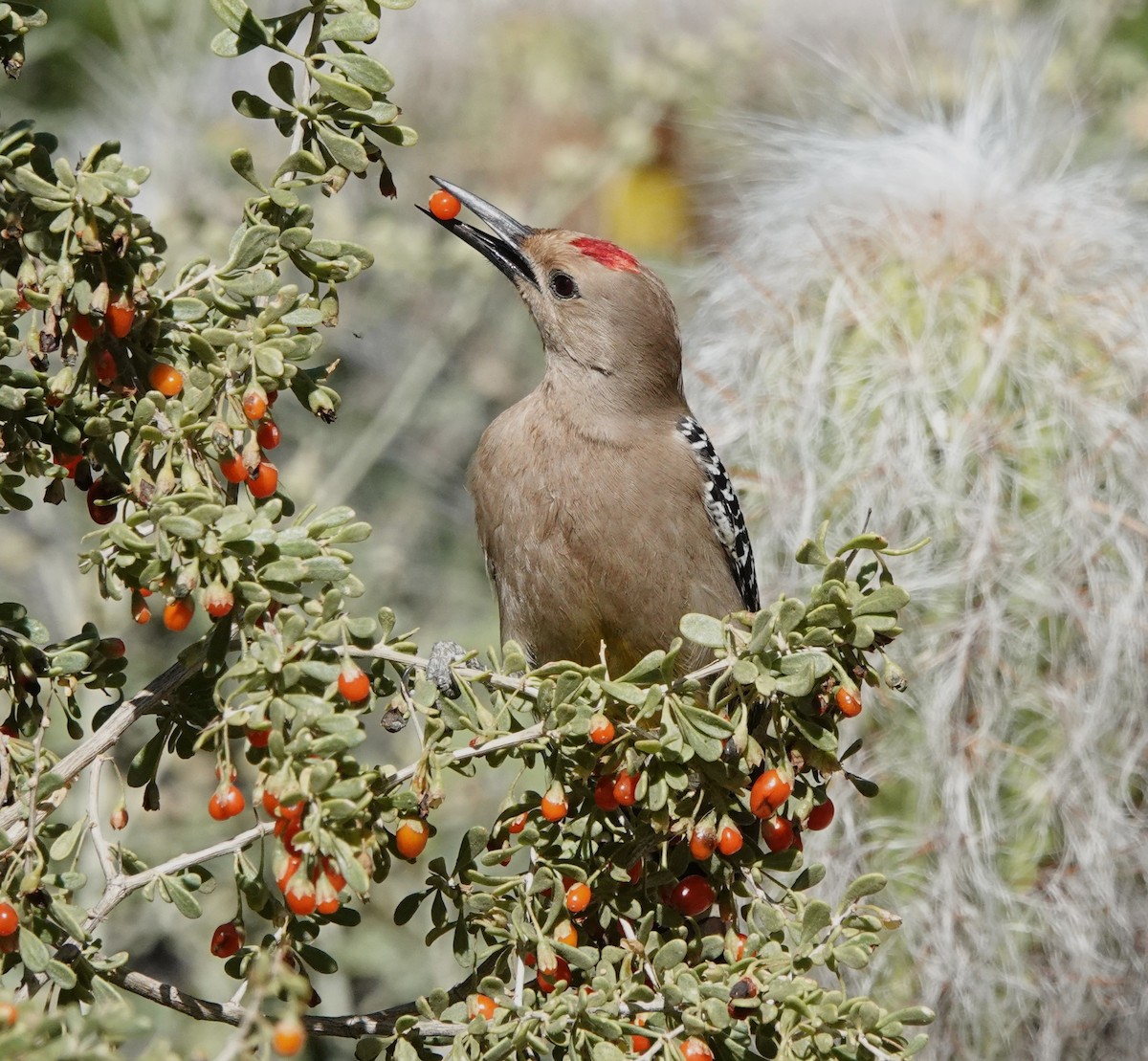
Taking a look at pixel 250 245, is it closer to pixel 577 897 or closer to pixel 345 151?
pixel 345 151

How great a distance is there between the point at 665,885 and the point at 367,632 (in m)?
0.86

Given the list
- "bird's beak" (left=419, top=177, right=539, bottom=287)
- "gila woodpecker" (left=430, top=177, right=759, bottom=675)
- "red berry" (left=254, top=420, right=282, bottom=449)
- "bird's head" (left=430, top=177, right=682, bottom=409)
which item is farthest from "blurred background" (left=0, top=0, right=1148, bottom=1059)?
"red berry" (left=254, top=420, right=282, bottom=449)

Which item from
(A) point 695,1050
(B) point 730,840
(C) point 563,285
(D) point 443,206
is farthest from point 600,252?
(A) point 695,1050

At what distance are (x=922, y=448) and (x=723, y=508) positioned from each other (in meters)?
0.64

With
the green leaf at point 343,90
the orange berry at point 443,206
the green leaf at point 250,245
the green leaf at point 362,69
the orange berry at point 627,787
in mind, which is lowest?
the orange berry at point 627,787

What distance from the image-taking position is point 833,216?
482cm

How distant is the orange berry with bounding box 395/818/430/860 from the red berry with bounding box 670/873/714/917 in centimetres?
60

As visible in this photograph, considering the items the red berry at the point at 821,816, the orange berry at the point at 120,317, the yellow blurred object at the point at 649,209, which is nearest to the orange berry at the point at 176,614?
the orange berry at the point at 120,317

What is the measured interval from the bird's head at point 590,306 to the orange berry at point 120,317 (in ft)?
6.46

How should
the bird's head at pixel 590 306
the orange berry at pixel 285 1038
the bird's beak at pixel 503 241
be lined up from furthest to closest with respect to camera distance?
the bird's head at pixel 590 306 < the bird's beak at pixel 503 241 < the orange berry at pixel 285 1038

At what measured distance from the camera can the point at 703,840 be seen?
2.40 m

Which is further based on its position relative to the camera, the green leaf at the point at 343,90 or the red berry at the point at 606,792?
the red berry at the point at 606,792

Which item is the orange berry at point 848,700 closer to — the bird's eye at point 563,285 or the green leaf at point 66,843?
the green leaf at point 66,843

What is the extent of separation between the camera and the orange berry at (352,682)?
2041 mm
